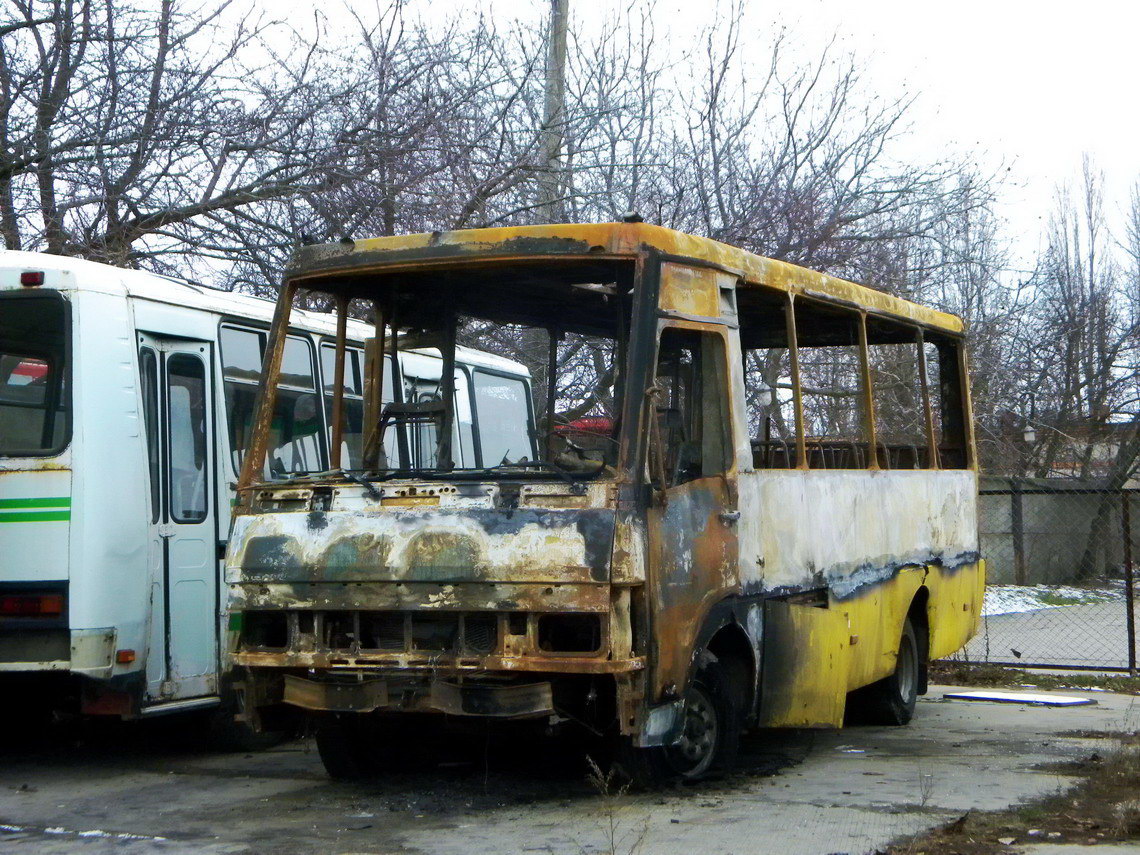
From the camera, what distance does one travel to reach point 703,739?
8.13 metres

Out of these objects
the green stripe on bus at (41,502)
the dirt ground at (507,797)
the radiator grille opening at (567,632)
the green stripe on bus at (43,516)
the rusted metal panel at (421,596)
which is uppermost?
the green stripe on bus at (41,502)

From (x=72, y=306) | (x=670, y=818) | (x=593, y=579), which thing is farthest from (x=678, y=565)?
(x=72, y=306)

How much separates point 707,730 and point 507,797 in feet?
3.60

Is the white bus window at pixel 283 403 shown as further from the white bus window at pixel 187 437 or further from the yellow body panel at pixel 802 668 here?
the yellow body panel at pixel 802 668

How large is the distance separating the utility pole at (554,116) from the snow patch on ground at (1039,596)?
796cm

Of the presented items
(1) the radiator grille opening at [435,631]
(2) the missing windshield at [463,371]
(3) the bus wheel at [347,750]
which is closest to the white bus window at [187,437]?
(2) the missing windshield at [463,371]

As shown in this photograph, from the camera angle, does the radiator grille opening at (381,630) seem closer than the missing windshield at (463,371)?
Yes

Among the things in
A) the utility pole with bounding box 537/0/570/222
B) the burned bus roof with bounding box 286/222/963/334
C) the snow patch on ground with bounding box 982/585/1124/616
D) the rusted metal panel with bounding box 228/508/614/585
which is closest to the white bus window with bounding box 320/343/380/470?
the burned bus roof with bounding box 286/222/963/334

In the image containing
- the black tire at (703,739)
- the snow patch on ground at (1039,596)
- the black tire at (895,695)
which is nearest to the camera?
the black tire at (703,739)

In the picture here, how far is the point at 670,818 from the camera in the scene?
24.0 feet

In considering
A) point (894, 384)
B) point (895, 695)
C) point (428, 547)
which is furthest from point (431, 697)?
point (894, 384)

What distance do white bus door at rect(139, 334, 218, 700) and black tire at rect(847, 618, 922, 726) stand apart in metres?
4.62

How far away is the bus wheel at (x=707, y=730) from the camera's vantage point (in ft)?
26.1

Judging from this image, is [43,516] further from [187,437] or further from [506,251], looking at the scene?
[506,251]
